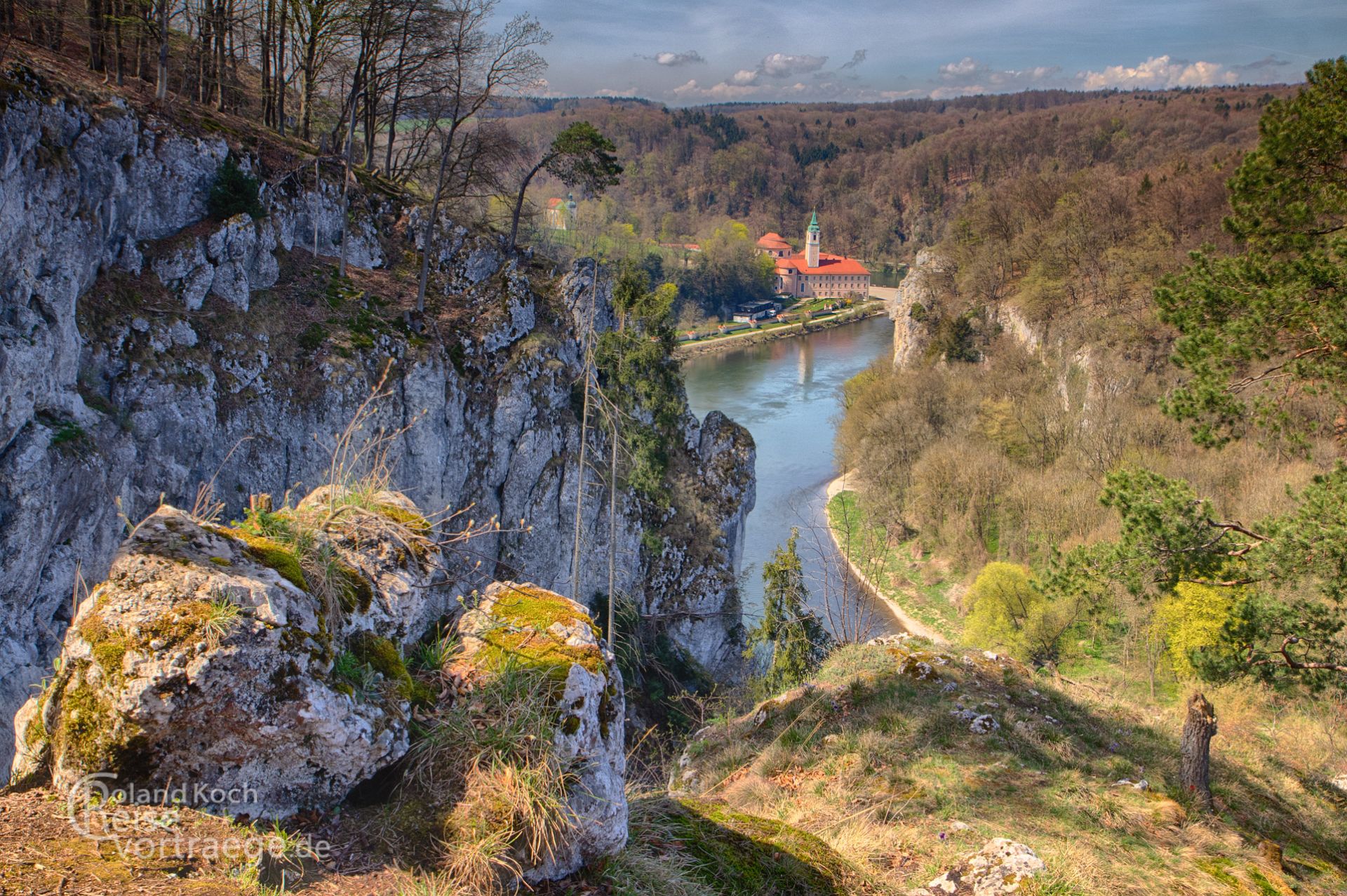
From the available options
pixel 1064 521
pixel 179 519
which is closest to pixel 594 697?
pixel 179 519

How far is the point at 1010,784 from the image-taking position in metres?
6.29

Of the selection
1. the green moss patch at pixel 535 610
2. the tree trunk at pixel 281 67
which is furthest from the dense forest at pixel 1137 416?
the tree trunk at pixel 281 67

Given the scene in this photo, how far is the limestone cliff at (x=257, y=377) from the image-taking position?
976cm

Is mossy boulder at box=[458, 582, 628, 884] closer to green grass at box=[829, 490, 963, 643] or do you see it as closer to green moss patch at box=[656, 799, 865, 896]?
green moss patch at box=[656, 799, 865, 896]

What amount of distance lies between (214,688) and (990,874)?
Result: 372 centimetres

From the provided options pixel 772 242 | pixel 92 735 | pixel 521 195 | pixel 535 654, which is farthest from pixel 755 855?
pixel 772 242

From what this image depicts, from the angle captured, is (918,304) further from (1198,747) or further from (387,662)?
(387,662)

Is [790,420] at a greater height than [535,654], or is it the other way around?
[535,654]

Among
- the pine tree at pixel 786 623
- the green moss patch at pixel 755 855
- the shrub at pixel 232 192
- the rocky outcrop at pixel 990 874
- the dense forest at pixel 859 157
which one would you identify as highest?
the dense forest at pixel 859 157

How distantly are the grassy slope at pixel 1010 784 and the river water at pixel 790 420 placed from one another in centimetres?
676

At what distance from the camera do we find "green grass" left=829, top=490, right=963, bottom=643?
23.4m

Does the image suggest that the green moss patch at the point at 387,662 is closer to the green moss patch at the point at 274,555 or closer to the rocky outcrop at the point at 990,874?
the green moss patch at the point at 274,555

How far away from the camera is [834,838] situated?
4.48 m

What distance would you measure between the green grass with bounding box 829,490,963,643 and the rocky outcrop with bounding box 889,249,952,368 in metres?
12.7
